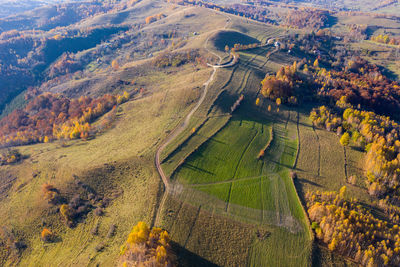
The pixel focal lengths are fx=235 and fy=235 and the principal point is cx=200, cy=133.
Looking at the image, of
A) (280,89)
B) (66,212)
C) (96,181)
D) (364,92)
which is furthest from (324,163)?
(66,212)

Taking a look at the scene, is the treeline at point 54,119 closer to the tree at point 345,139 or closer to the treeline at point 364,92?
the tree at point 345,139

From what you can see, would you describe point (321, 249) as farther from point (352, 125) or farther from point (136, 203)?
point (352, 125)

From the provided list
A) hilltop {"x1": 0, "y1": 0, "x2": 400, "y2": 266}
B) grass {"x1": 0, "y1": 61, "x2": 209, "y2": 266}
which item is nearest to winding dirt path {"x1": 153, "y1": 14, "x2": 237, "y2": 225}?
hilltop {"x1": 0, "y1": 0, "x2": 400, "y2": 266}

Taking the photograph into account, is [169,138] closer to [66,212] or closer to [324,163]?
[66,212]

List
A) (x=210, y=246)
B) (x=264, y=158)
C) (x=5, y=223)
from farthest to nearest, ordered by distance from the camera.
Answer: (x=264, y=158)
(x=5, y=223)
(x=210, y=246)

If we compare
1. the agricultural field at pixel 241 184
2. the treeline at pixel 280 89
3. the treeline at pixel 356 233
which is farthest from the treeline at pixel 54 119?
the treeline at pixel 356 233

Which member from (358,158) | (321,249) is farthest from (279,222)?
(358,158)
